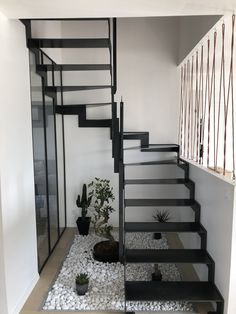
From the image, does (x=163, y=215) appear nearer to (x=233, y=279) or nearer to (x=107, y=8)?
(x=233, y=279)

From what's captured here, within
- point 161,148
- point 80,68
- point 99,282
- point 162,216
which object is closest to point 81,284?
point 99,282

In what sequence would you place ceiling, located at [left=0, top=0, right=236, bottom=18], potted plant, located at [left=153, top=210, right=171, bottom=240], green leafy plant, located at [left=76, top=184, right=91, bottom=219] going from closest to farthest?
ceiling, located at [left=0, top=0, right=236, bottom=18], potted plant, located at [left=153, top=210, right=171, bottom=240], green leafy plant, located at [left=76, top=184, right=91, bottom=219]

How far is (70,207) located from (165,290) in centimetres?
241

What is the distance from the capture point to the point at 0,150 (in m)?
2.15

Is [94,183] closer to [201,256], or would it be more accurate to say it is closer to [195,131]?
[195,131]

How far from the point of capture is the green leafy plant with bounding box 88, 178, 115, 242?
352cm

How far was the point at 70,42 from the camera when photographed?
2656 mm

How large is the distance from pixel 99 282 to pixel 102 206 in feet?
4.16

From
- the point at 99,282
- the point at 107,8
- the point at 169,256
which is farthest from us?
the point at 99,282

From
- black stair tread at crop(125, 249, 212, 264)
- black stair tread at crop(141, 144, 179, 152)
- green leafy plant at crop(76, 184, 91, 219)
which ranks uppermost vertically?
black stair tread at crop(141, 144, 179, 152)

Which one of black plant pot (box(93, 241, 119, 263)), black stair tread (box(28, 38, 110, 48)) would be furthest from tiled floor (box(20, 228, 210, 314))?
black stair tread (box(28, 38, 110, 48))

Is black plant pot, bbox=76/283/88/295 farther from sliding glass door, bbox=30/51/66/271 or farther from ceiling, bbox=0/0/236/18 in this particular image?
ceiling, bbox=0/0/236/18

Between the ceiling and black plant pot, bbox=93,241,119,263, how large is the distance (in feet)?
8.78

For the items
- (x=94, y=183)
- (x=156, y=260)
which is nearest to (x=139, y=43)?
(x=94, y=183)
